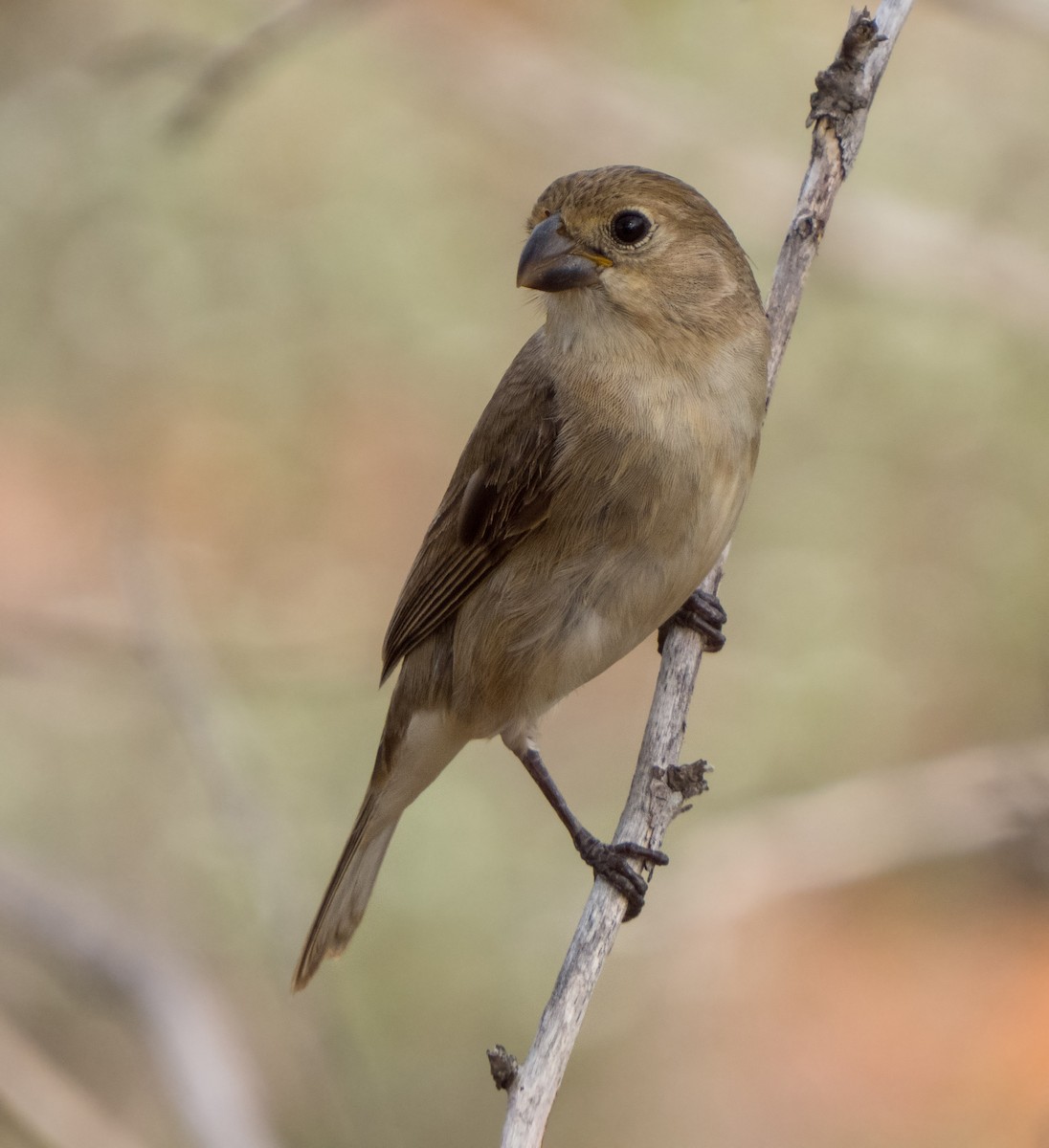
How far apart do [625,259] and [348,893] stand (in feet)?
6.85

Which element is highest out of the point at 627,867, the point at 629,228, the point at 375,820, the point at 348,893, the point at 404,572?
the point at 404,572

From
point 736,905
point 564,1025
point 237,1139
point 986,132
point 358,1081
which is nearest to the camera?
point 564,1025

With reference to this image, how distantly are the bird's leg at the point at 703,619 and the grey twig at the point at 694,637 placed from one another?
0.16 ft

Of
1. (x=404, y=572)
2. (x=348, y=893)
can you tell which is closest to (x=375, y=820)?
(x=348, y=893)

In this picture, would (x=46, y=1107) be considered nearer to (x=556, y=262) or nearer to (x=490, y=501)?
(x=490, y=501)

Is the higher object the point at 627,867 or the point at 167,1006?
the point at 627,867

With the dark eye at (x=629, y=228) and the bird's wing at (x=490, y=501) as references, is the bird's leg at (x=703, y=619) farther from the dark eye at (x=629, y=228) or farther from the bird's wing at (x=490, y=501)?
the dark eye at (x=629, y=228)

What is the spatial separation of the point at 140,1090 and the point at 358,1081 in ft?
3.23

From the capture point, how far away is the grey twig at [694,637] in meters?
3.33

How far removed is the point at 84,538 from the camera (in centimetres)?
816

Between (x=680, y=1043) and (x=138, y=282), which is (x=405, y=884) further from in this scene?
(x=138, y=282)

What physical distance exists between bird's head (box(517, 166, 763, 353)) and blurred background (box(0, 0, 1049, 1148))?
1569 millimetres

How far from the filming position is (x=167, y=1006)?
388 cm

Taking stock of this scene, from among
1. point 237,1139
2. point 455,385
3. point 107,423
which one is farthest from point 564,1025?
point 107,423
